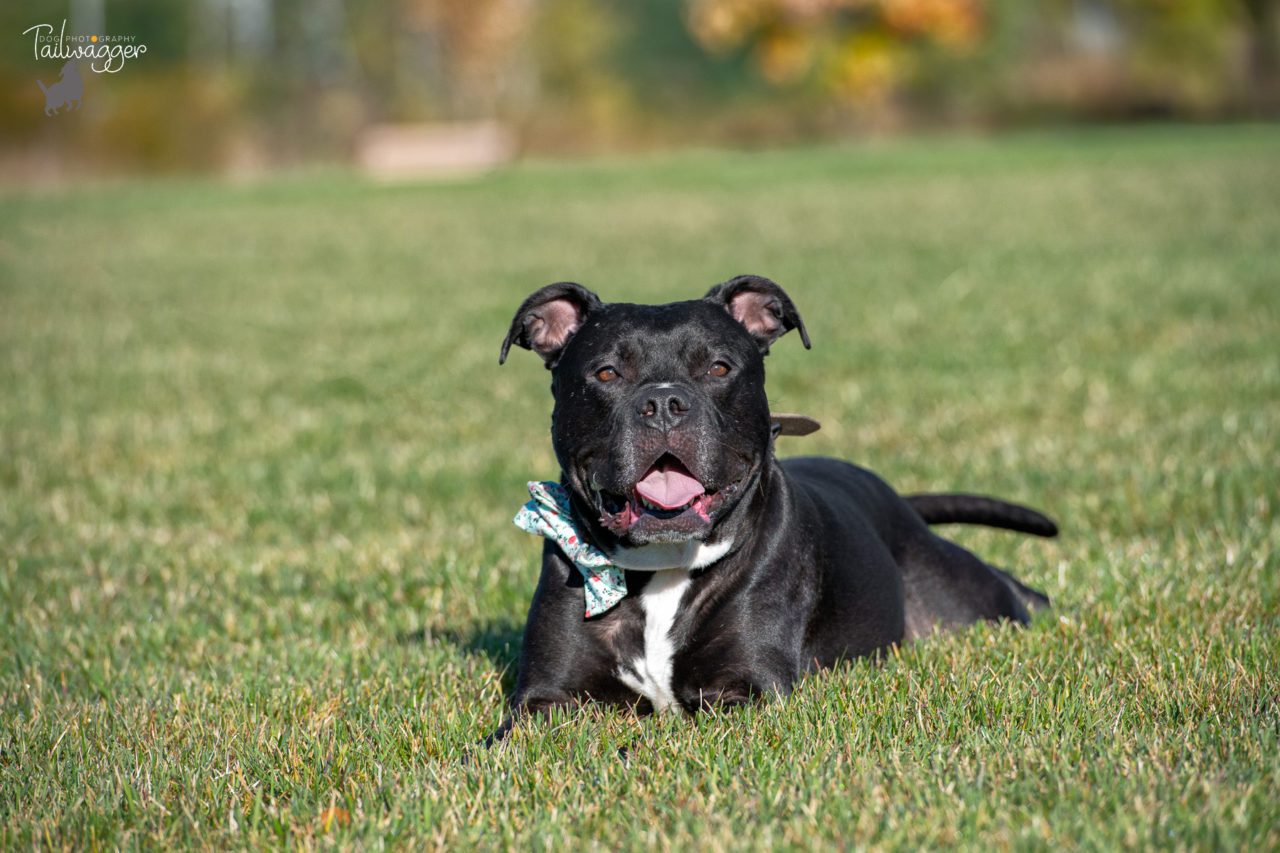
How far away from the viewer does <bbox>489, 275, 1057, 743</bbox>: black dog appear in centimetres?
Result: 401

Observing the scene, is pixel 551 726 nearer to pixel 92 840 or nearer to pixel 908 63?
pixel 92 840

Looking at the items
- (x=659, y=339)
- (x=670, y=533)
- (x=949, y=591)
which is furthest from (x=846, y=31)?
(x=670, y=533)

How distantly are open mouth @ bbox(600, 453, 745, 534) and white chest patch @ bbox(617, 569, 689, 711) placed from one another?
0.30 m

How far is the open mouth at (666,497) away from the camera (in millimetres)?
4004

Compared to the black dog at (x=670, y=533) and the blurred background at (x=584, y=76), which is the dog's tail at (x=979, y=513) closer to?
the black dog at (x=670, y=533)

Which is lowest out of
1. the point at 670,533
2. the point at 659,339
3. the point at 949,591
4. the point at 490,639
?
the point at 490,639

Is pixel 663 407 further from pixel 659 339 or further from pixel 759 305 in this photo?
pixel 759 305

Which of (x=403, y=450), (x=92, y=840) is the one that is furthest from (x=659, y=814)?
(x=403, y=450)

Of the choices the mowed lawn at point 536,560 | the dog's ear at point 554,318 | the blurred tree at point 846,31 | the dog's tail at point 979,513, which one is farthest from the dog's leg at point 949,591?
the blurred tree at point 846,31

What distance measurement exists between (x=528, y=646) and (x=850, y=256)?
50.7ft

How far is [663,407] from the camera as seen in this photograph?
13.0 ft

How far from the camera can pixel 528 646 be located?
4.30 metres

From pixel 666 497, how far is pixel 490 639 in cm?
159

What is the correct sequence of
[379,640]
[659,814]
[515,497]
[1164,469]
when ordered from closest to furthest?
[659,814] → [379,640] → [1164,469] → [515,497]
